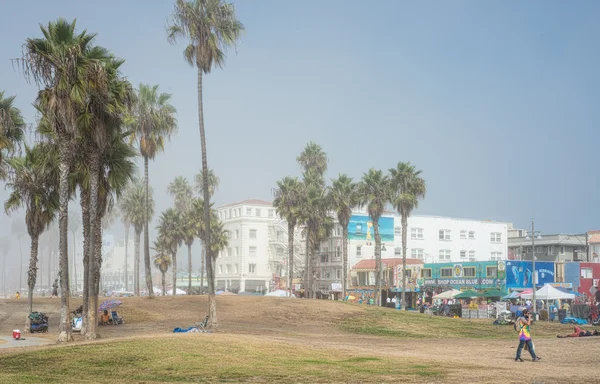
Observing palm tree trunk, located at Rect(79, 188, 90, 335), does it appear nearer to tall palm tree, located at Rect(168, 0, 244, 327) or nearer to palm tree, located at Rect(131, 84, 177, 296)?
tall palm tree, located at Rect(168, 0, 244, 327)

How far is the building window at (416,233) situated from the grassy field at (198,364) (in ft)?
318

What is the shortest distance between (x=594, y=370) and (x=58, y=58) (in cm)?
2409

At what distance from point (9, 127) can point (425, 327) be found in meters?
30.6

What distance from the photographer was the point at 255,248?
13288cm

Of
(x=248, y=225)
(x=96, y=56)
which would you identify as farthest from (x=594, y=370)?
(x=248, y=225)

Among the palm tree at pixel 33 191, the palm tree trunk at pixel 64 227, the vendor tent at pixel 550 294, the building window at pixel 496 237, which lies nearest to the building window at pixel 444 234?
the building window at pixel 496 237

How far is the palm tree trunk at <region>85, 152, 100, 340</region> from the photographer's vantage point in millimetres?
31312

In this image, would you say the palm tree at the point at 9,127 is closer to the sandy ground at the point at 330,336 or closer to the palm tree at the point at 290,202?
the sandy ground at the point at 330,336

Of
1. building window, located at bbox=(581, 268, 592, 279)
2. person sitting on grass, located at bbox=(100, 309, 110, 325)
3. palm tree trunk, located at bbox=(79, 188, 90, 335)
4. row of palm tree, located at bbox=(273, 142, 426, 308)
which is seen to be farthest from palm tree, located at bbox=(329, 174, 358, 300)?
palm tree trunk, located at bbox=(79, 188, 90, 335)

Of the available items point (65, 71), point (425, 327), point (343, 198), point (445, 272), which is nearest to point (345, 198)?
point (343, 198)

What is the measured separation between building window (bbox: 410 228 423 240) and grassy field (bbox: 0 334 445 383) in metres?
97.0

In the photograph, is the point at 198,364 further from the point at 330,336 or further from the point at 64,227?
the point at 330,336

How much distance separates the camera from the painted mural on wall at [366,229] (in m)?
119

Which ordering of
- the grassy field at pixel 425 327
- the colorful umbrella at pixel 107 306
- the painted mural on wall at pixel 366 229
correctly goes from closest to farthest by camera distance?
the grassy field at pixel 425 327 < the colorful umbrella at pixel 107 306 < the painted mural on wall at pixel 366 229
